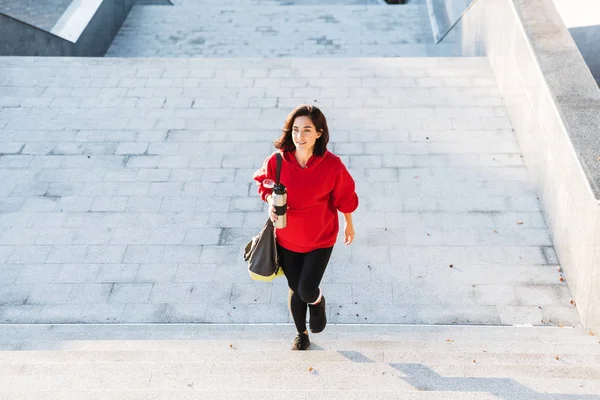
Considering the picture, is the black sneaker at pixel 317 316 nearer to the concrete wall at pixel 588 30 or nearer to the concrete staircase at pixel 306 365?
the concrete staircase at pixel 306 365

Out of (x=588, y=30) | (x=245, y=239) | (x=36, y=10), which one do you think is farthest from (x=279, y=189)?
(x=36, y=10)

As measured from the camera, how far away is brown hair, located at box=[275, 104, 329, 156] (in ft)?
12.9

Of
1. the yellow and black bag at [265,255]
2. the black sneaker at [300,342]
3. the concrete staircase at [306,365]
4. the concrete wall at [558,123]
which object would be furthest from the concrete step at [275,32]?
the yellow and black bag at [265,255]

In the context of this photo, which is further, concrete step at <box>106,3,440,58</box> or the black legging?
concrete step at <box>106,3,440,58</box>

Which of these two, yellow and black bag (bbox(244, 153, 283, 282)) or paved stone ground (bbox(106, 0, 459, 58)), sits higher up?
yellow and black bag (bbox(244, 153, 283, 282))

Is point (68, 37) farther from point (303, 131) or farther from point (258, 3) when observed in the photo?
point (303, 131)

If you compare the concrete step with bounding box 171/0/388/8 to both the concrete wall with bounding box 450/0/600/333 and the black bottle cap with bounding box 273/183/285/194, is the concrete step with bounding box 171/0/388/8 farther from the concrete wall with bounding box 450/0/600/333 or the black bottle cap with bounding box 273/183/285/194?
the black bottle cap with bounding box 273/183/285/194

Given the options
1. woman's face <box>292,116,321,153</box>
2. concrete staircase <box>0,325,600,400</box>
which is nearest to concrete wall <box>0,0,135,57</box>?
concrete staircase <box>0,325,600,400</box>

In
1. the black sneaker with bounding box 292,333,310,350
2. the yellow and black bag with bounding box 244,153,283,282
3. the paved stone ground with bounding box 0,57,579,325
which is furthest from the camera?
the paved stone ground with bounding box 0,57,579,325

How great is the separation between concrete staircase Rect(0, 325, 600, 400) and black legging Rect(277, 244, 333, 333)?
17.1 inches

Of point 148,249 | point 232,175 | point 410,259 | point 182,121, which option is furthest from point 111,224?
point 410,259

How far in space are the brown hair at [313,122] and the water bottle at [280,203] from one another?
0.81 ft

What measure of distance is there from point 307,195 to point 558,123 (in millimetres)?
2866

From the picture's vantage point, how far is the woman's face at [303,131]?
3.92m
